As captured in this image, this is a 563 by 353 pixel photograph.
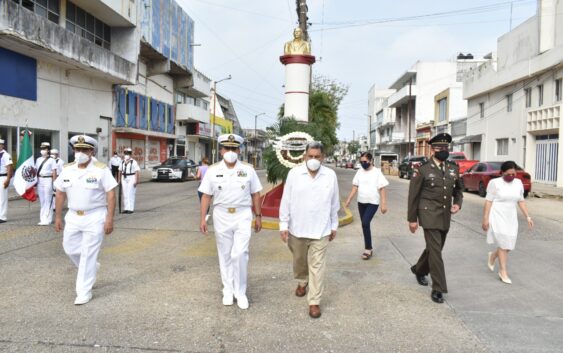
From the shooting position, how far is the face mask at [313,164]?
457cm

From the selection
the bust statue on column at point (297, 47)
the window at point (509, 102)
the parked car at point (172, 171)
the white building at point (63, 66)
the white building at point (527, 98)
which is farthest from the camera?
the window at point (509, 102)

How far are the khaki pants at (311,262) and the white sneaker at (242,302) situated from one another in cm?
64

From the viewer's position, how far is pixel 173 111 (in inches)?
1602

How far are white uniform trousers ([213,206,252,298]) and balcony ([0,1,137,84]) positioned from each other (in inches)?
612

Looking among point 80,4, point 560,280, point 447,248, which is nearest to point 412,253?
point 447,248

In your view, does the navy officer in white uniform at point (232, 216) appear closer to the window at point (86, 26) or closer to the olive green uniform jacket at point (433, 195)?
the olive green uniform jacket at point (433, 195)

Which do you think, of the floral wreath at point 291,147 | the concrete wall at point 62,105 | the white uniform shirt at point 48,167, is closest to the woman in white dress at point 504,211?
the floral wreath at point 291,147

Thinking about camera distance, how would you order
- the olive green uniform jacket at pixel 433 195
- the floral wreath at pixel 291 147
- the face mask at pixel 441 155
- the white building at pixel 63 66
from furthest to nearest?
the white building at pixel 63 66, the floral wreath at pixel 291 147, the face mask at pixel 441 155, the olive green uniform jacket at pixel 433 195

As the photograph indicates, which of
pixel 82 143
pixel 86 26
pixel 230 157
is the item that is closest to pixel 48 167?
pixel 82 143

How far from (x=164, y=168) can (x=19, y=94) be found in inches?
330

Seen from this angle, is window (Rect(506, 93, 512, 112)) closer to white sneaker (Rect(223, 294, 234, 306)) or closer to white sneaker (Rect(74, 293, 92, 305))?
white sneaker (Rect(223, 294, 234, 306))

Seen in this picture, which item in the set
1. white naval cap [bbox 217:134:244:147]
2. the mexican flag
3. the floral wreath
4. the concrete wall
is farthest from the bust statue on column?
the concrete wall

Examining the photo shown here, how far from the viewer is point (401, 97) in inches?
2207

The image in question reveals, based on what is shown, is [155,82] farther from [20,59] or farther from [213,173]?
[213,173]
